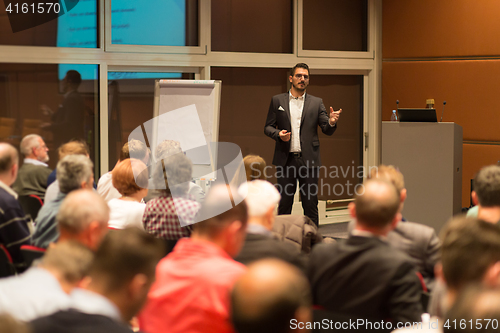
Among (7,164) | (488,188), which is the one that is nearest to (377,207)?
(488,188)

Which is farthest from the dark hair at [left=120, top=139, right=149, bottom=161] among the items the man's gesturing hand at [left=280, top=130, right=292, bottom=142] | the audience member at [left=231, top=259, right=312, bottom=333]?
the audience member at [left=231, top=259, right=312, bottom=333]

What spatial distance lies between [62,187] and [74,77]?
10.1 ft

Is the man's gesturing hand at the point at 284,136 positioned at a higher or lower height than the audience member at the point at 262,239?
higher

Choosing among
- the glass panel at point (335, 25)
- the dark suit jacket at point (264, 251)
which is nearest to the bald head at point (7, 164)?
the dark suit jacket at point (264, 251)

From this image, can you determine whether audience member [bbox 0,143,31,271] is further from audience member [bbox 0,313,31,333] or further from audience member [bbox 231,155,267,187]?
audience member [bbox 0,313,31,333]

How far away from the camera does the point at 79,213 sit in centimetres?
203

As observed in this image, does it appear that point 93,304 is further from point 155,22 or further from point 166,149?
point 155,22

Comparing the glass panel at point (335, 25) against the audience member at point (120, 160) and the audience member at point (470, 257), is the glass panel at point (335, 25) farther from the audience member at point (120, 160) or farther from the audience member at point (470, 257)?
the audience member at point (470, 257)

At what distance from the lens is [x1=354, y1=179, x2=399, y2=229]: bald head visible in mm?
1781

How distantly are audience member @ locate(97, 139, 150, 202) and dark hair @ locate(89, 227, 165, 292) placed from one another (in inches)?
82.4

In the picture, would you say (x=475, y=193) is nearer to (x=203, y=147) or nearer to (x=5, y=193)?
(x=5, y=193)

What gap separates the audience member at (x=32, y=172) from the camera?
3771 millimetres

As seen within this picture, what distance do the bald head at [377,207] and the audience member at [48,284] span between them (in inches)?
39.3

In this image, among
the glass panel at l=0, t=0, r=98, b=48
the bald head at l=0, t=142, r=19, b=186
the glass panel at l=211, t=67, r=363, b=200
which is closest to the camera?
the bald head at l=0, t=142, r=19, b=186
